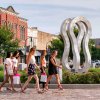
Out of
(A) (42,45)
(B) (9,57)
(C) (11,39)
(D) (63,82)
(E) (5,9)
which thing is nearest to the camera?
(B) (9,57)

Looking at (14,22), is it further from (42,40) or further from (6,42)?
(42,40)

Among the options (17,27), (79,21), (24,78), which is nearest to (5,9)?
(17,27)

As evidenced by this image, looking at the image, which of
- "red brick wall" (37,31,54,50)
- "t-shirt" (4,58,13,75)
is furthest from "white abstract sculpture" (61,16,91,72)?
"red brick wall" (37,31,54,50)

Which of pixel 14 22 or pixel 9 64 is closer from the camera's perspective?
pixel 9 64

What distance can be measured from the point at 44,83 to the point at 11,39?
138 ft

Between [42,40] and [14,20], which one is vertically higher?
[14,20]

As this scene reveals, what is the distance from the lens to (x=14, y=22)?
7319 centimetres

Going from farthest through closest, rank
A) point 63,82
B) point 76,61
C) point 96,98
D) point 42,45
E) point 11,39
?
point 42,45
point 11,39
point 76,61
point 63,82
point 96,98

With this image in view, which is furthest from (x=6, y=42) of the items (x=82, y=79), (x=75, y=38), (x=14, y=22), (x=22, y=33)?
(x=82, y=79)

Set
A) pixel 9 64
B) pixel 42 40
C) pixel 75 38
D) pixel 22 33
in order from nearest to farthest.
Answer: pixel 9 64, pixel 75 38, pixel 22 33, pixel 42 40

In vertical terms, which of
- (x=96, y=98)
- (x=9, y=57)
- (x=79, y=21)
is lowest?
(x=96, y=98)

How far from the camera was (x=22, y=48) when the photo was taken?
2997 inches

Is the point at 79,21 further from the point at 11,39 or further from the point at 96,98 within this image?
the point at 11,39

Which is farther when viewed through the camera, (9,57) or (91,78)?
(91,78)
